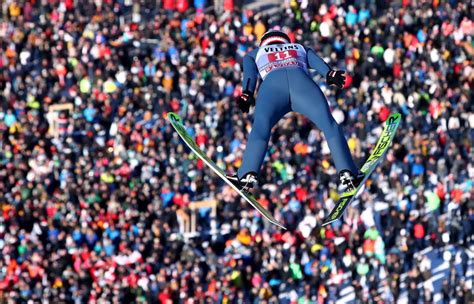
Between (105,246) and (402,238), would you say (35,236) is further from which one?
(402,238)

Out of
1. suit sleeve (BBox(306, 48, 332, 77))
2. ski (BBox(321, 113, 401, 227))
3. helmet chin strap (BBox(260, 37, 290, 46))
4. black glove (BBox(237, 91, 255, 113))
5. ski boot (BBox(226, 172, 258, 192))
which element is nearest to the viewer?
black glove (BBox(237, 91, 255, 113))

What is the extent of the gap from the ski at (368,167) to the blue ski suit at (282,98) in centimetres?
32

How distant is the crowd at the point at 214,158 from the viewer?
25.9 meters

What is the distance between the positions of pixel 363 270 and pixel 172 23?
29.0 feet

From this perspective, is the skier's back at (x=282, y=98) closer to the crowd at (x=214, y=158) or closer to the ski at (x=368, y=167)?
the ski at (x=368, y=167)

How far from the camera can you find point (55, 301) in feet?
85.1

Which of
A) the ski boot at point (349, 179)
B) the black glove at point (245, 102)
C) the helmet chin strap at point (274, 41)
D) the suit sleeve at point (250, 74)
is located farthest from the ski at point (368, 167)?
the helmet chin strap at point (274, 41)

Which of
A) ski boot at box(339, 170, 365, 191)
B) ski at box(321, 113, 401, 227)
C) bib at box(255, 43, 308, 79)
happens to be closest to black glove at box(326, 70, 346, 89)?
bib at box(255, 43, 308, 79)

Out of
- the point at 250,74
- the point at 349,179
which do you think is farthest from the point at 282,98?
the point at 349,179

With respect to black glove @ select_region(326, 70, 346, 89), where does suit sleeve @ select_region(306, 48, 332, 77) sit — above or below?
above

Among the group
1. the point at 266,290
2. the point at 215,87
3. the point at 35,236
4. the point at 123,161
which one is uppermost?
the point at 215,87

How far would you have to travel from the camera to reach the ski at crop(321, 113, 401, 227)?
16234 millimetres

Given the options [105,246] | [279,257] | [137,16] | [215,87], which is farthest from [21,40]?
[279,257]

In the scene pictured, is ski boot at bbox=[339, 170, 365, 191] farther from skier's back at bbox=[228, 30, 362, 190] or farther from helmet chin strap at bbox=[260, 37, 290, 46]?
helmet chin strap at bbox=[260, 37, 290, 46]
